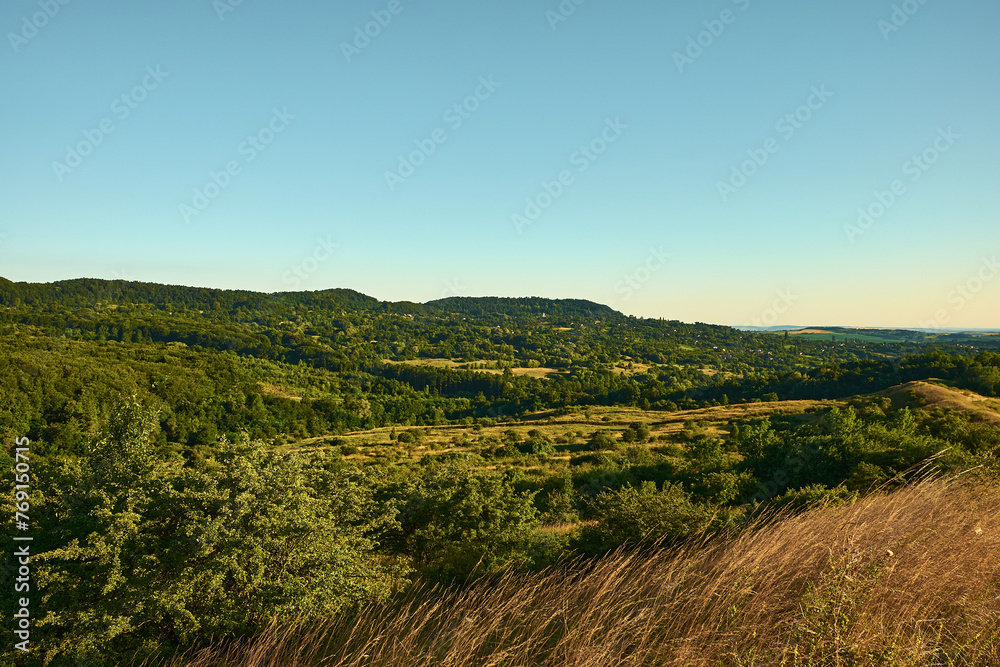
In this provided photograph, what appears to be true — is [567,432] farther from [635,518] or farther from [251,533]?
[251,533]

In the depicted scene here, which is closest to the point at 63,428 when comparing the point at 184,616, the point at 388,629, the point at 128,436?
the point at 128,436

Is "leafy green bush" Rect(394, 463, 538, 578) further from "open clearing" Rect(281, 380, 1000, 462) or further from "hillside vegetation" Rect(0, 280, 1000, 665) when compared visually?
"open clearing" Rect(281, 380, 1000, 462)

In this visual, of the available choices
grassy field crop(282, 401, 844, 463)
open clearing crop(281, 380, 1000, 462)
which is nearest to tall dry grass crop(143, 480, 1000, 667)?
open clearing crop(281, 380, 1000, 462)

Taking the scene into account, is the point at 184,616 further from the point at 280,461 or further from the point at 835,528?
the point at 835,528

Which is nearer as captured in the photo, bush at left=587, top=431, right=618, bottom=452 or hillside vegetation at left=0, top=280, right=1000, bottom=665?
hillside vegetation at left=0, top=280, right=1000, bottom=665

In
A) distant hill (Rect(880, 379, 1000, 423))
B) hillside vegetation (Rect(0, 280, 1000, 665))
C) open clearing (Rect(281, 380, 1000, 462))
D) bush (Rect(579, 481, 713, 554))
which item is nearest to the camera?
hillside vegetation (Rect(0, 280, 1000, 665))

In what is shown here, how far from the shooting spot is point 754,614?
3.10m

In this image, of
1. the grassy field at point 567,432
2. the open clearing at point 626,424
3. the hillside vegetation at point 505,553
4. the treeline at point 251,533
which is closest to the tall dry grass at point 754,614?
the hillside vegetation at point 505,553

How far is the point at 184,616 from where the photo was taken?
1066 cm

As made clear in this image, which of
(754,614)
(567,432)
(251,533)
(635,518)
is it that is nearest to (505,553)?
(635,518)

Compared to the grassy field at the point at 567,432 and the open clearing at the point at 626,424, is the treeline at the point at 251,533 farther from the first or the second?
the grassy field at the point at 567,432

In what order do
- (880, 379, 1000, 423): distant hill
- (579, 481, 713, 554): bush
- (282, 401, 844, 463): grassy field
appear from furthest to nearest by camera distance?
(282, 401, 844, 463): grassy field → (880, 379, 1000, 423): distant hill → (579, 481, 713, 554): bush

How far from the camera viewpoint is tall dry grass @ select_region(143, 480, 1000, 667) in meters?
2.65

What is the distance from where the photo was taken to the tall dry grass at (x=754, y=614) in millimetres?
2646
